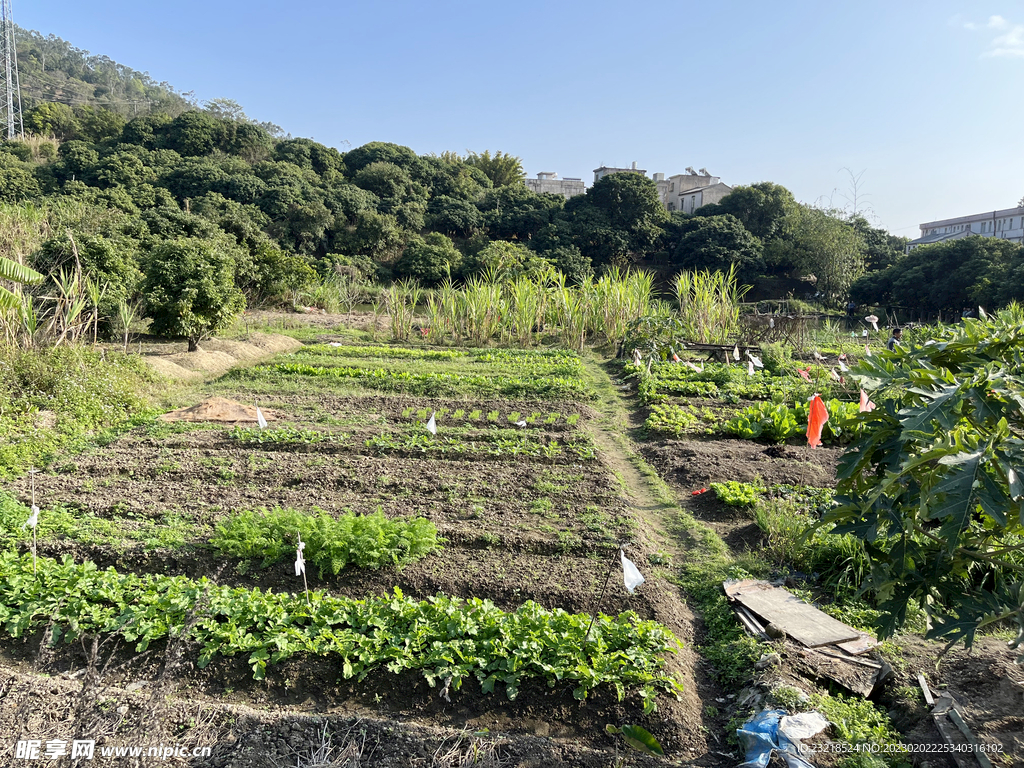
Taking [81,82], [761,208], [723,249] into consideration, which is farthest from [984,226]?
[81,82]

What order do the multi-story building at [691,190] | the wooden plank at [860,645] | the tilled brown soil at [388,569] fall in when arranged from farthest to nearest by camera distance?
the multi-story building at [691,190] < the wooden plank at [860,645] < the tilled brown soil at [388,569]

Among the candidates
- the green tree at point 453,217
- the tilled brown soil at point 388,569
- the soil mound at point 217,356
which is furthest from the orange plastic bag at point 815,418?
the green tree at point 453,217

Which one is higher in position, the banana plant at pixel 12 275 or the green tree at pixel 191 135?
the green tree at pixel 191 135

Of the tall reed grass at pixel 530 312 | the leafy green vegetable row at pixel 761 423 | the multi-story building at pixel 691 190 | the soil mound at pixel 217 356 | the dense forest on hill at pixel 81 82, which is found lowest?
the leafy green vegetable row at pixel 761 423

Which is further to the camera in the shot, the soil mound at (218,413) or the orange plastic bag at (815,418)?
the soil mound at (218,413)

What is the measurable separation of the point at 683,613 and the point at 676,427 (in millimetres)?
4138

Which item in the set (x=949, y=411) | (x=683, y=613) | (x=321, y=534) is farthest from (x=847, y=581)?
(x=321, y=534)

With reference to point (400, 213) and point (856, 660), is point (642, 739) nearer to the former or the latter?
point (856, 660)

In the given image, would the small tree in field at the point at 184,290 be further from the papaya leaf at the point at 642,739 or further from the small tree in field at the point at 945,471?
the small tree in field at the point at 945,471

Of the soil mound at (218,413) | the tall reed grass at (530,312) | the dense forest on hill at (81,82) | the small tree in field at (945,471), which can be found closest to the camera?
the small tree in field at (945,471)

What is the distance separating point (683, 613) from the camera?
12.8 feet

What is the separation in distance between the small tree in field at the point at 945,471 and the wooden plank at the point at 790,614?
46.3 inches

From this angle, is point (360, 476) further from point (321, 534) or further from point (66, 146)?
point (66, 146)

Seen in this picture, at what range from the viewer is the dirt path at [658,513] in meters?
3.01
